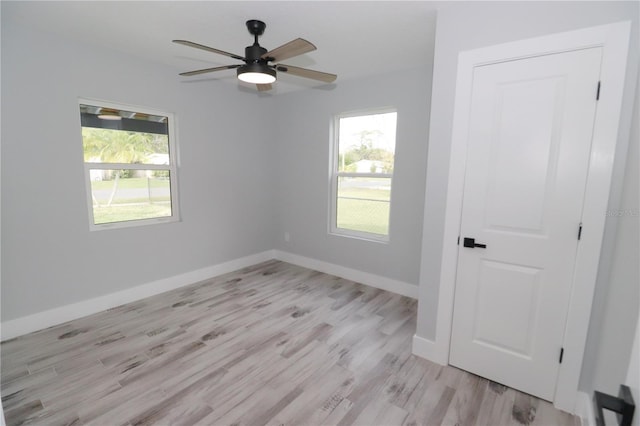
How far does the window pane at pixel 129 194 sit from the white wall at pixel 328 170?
1.76 m

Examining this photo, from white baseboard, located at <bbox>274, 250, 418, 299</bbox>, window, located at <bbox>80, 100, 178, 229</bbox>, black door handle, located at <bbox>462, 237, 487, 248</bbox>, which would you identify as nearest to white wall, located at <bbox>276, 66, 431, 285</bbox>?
white baseboard, located at <bbox>274, 250, 418, 299</bbox>

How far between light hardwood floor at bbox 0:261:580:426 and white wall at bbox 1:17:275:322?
1.56 ft

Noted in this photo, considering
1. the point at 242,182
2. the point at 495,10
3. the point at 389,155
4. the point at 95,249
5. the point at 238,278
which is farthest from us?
the point at 242,182

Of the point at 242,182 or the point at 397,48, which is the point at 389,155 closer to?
the point at 397,48

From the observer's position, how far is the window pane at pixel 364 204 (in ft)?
12.3

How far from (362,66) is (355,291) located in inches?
104

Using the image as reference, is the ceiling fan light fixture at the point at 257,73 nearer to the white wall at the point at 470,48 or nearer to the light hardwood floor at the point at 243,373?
the white wall at the point at 470,48

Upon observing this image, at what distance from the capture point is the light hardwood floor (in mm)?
1811

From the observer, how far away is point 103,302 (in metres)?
3.05

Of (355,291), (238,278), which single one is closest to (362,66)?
(355,291)

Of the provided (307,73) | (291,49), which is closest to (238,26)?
(307,73)

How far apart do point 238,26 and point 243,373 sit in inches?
107

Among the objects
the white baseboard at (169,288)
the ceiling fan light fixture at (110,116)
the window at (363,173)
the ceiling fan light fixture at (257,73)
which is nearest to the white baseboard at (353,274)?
the white baseboard at (169,288)

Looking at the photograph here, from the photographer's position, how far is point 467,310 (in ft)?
7.09
